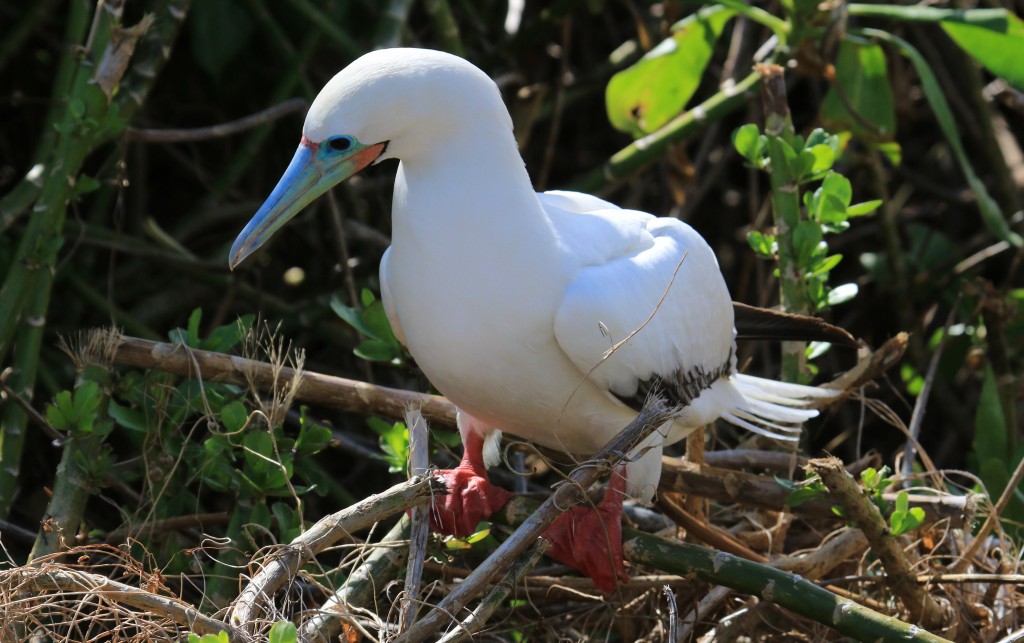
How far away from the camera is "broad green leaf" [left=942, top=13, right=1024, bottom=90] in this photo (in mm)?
3828

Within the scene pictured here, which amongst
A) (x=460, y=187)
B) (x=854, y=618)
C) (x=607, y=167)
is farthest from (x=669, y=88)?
(x=854, y=618)

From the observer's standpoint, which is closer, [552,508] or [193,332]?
[552,508]

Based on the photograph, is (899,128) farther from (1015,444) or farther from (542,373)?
(542,373)

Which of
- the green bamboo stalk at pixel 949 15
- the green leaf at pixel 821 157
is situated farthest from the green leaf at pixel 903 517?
the green bamboo stalk at pixel 949 15

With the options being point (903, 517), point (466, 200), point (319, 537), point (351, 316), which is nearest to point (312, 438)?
point (351, 316)

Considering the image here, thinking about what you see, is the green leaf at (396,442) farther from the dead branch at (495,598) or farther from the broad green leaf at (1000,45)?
the broad green leaf at (1000,45)

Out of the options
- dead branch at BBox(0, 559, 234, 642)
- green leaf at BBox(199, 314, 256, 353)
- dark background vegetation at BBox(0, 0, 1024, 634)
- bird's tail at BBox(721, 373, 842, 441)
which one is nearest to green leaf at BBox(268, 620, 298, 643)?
dead branch at BBox(0, 559, 234, 642)

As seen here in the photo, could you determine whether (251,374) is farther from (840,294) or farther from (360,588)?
(840,294)

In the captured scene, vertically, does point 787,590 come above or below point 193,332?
below

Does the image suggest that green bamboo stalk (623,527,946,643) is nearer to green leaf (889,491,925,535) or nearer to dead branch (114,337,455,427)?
green leaf (889,491,925,535)

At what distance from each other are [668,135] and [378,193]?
112cm

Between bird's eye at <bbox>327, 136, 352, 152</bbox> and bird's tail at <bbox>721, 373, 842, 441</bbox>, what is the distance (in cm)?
135

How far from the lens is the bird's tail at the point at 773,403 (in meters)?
3.29

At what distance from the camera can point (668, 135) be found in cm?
411
